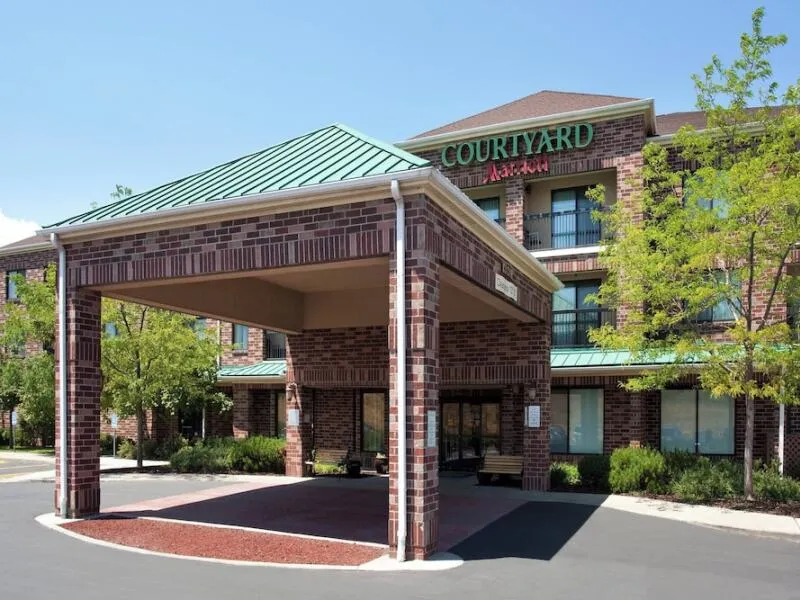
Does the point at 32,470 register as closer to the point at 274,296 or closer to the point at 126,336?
the point at 126,336

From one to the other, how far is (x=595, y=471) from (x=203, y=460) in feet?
36.1

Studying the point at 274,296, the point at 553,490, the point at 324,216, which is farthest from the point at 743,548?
the point at 274,296

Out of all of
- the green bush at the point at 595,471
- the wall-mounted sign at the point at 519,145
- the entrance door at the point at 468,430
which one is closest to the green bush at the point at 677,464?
the green bush at the point at 595,471

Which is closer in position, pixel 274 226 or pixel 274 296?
pixel 274 226

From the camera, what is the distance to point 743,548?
410 inches

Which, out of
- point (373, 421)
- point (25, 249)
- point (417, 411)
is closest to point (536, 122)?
point (373, 421)

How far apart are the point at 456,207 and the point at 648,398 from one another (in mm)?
12985

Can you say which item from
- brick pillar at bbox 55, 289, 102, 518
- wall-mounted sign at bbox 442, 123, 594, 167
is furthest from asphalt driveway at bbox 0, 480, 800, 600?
wall-mounted sign at bbox 442, 123, 594, 167

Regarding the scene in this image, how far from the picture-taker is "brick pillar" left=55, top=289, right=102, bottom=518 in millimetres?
11750

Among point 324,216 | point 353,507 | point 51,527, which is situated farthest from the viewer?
point 353,507

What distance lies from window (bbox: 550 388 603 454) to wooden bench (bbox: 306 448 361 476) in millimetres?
6262

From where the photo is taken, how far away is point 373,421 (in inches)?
921

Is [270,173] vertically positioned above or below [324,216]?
above

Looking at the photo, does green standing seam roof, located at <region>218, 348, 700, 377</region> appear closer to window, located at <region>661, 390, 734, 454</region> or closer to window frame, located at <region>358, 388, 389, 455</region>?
window, located at <region>661, 390, 734, 454</region>
